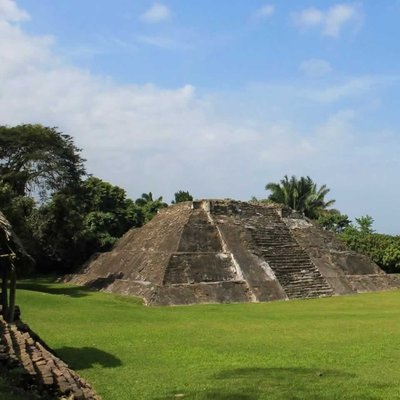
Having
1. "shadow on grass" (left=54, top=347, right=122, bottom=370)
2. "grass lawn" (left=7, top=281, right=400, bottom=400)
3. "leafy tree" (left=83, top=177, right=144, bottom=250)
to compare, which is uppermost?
"leafy tree" (left=83, top=177, right=144, bottom=250)

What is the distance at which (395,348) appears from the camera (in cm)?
1069

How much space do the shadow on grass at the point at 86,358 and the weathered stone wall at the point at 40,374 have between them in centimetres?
225

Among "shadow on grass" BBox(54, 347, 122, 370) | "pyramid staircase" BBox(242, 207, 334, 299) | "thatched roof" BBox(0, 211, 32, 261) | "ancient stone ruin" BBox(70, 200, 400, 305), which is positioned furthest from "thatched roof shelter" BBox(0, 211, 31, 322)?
"pyramid staircase" BBox(242, 207, 334, 299)

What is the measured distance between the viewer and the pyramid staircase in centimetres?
2419

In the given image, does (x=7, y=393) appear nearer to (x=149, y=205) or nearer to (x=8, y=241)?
(x=8, y=241)

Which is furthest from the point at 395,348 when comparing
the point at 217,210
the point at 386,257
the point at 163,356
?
the point at 386,257

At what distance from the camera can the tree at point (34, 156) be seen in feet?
93.9

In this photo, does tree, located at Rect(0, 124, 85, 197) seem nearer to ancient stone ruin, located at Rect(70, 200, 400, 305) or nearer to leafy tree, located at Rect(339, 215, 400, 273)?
ancient stone ruin, located at Rect(70, 200, 400, 305)

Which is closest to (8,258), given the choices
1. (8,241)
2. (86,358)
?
(8,241)

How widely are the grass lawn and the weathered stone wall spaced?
94 cm

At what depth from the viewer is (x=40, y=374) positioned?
643cm

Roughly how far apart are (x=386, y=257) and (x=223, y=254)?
16319 millimetres

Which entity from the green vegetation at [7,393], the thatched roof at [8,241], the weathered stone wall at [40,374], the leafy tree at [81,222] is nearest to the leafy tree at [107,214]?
the leafy tree at [81,222]

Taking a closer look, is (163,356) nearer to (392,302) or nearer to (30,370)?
(30,370)
